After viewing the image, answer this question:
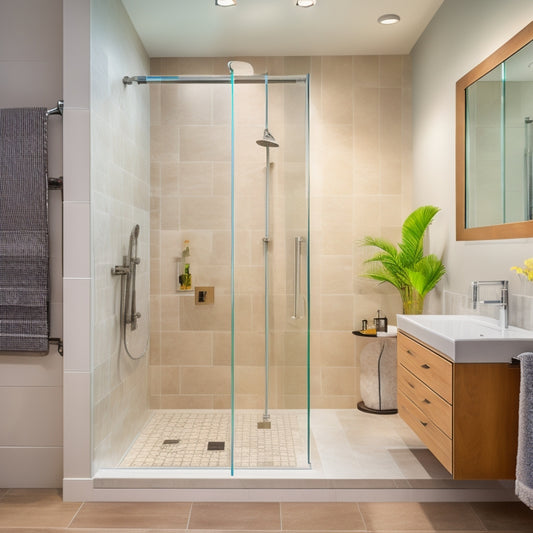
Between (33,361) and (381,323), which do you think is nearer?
(33,361)

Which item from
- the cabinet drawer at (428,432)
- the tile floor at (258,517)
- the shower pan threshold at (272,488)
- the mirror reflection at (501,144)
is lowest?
the tile floor at (258,517)

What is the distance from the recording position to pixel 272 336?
2.66 m

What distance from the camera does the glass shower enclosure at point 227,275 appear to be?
2.66 metres

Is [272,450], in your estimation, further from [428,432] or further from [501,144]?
[501,144]

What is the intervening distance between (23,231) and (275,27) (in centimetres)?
210

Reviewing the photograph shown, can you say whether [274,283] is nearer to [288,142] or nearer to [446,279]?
[288,142]

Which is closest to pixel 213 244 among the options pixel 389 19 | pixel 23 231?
pixel 23 231

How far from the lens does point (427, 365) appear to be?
237 centimetres

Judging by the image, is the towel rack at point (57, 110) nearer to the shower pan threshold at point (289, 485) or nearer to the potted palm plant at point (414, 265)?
the shower pan threshold at point (289, 485)

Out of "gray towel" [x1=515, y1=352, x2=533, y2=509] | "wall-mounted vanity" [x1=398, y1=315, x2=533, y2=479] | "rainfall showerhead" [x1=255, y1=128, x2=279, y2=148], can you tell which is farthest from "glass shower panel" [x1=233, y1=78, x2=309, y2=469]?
"gray towel" [x1=515, y1=352, x2=533, y2=509]

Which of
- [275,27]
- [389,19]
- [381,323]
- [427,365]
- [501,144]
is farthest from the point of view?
[381,323]

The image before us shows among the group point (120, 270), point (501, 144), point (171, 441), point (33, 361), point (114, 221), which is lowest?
point (171, 441)

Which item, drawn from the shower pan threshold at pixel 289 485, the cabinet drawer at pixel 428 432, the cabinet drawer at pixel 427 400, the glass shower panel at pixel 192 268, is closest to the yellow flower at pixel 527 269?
the cabinet drawer at pixel 427 400

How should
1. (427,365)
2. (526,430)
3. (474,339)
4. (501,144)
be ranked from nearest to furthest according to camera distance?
(526,430) → (474,339) → (427,365) → (501,144)
